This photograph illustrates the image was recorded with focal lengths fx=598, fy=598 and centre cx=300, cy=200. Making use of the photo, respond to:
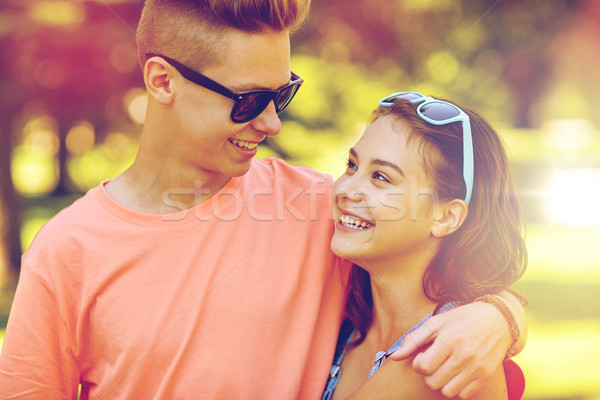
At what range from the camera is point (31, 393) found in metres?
2.14

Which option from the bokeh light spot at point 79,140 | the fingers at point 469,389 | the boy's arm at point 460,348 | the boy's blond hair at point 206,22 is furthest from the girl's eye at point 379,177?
the bokeh light spot at point 79,140

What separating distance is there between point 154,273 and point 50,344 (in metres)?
0.44

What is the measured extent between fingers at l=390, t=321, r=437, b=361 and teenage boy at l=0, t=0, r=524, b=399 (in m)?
0.07

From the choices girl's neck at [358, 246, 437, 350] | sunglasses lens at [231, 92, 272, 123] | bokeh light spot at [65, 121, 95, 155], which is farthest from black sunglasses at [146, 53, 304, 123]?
bokeh light spot at [65, 121, 95, 155]

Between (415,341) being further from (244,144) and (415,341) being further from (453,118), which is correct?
(244,144)

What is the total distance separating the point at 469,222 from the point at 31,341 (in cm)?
172

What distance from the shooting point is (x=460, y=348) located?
1.99 m

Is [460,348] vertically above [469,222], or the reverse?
[469,222]

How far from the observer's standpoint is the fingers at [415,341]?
203 centimetres

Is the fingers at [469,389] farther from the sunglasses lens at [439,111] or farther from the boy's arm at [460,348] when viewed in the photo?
the sunglasses lens at [439,111]

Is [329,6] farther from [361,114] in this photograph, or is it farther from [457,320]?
[457,320]

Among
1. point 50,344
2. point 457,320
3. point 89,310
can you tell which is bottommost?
point 50,344

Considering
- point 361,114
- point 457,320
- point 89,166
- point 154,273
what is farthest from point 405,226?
point 89,166

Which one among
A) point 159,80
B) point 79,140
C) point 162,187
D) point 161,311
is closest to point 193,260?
point 161,311
